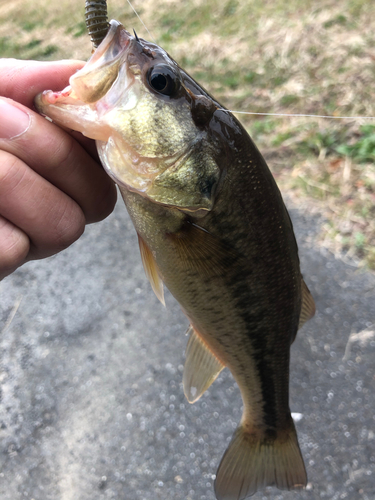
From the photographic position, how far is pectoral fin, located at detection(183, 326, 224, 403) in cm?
164

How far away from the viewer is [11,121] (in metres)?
1.09

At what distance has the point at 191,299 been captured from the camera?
4.52ft

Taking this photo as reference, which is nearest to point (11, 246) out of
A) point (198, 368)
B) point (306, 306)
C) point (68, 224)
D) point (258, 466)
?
point (68, 224)

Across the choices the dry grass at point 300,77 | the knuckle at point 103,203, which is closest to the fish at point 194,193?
the knuckle at point 103,203

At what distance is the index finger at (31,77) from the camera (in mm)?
1191

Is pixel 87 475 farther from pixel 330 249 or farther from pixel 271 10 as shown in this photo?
pixel 271 10

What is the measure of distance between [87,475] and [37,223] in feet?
5.69

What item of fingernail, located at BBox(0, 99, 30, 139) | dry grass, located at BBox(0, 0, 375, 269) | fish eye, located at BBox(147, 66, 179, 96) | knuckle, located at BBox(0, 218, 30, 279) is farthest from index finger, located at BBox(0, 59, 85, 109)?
dry grass, located at BBox(0, 0, 375, 269)

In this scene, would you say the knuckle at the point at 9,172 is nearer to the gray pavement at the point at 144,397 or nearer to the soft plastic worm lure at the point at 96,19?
the soft plastic worm lure at the point at 96,19

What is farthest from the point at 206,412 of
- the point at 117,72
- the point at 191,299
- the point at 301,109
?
the point at 301,109

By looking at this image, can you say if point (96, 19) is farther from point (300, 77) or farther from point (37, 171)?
point (300, 77)

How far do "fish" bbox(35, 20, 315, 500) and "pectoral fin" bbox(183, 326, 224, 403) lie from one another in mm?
62

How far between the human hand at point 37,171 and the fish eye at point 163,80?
0.26m

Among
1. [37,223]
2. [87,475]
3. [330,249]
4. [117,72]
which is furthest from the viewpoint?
[330,249]
